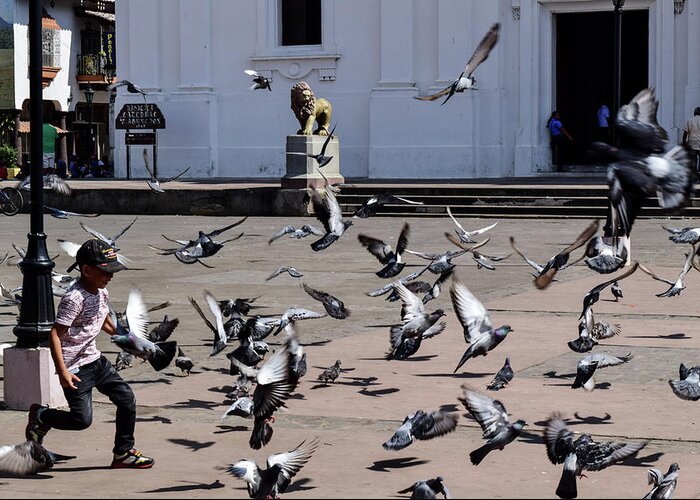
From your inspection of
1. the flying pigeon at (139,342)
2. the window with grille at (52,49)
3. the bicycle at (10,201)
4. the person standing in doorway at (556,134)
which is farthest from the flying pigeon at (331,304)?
the window with grille at (52,49)

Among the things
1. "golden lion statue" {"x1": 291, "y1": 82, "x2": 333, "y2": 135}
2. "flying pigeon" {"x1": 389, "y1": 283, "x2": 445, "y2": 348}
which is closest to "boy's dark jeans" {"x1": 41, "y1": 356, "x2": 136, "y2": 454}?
"flying pigeon" {"x1": 389, "y1": 283, "x2": 445, "y2": 348}

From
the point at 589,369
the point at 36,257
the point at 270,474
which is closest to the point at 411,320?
the point at 589,369

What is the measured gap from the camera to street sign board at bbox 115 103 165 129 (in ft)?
112

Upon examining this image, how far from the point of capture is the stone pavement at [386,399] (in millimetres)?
6090

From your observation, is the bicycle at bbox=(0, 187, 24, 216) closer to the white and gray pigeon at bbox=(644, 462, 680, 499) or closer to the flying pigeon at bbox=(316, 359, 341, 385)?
the flying pigeon at bbox=(316, 359, 341, 385)

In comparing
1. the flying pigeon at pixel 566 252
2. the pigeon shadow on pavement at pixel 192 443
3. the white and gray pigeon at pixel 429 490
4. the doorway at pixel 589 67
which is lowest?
the pigeon shadow on pavement at pixel 192 443

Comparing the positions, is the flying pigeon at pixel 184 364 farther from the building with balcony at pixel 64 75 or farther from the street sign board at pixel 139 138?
the building with balcony at pixel 64 75

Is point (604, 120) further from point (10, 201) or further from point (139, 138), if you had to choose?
point (10, 201)

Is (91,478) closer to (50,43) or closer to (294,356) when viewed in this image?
(294,356)

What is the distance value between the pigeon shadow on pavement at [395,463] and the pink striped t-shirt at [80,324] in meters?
1.48

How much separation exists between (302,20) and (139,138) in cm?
508

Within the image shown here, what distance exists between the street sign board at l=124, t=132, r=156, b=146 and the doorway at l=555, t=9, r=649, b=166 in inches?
398

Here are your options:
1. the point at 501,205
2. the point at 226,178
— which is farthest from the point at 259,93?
the point at 501,205

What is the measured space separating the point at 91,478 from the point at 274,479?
1062 mm
